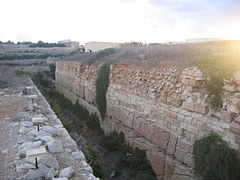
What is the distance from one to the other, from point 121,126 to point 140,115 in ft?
4.88

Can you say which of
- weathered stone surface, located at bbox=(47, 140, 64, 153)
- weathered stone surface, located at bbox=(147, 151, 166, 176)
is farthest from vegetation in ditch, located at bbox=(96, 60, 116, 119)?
weathered stone surface, located at bbox=(47, 140, 64, 153)

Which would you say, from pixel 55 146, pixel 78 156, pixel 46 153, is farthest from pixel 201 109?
pixel 46 153

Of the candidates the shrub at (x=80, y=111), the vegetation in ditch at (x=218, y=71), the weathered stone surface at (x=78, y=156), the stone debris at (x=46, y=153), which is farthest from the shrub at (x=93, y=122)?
the weathered stone surface at (x=78, y=156)

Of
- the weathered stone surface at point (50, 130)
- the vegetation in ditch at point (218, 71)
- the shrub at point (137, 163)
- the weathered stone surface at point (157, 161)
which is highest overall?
the vegetation in ditch at point (218, 71)

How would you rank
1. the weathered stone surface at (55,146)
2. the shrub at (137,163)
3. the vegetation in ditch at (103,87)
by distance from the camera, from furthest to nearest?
the vegetation in ditch at (103,87)
the shrub at (137,163)
the weathered stone surface at (55,146)

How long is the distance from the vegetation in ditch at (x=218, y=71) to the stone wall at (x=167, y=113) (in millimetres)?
134

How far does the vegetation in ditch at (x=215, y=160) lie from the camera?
4.83 meters

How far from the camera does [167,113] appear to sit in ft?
22.8

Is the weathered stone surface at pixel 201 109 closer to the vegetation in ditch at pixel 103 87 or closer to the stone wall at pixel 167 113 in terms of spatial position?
A: the stone wall at pixel 167 113

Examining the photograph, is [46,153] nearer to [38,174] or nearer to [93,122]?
[38,174]

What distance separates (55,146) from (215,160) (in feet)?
11.1

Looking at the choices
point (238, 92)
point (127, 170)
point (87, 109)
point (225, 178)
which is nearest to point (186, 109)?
point (238, 92)

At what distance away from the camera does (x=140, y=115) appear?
8.22m

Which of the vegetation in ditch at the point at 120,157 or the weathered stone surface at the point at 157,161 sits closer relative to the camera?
the vegetation in ditch at the point at 120,157
